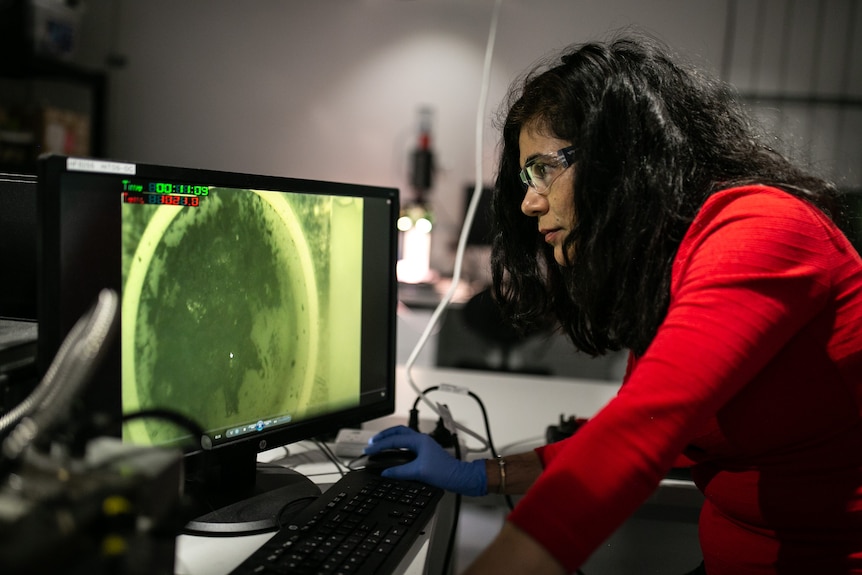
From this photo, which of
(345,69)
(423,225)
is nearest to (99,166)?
(423,225)

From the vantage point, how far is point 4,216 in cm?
94

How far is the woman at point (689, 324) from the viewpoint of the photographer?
67cm

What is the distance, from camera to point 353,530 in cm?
85

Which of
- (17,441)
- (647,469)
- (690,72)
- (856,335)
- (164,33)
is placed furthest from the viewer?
(164,33)

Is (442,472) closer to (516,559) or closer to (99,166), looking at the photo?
(516,559)

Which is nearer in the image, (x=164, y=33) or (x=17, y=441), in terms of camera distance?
(x=17, y=441)

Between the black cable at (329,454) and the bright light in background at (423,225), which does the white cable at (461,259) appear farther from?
the bright light in background at (423,225)

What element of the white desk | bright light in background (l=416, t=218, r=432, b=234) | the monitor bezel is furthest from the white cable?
bright light in background (l=416, t=218, r=432, b=234)

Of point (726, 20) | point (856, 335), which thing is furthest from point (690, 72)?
point (726, 20)

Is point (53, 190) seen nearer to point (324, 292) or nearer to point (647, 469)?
point (324, 292)

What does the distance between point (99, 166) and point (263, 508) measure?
47 cm

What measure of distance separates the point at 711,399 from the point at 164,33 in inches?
176

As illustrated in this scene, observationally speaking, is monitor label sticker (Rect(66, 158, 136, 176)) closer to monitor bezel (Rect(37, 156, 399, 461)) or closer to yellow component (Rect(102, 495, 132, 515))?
monitor bezel (Rect(37, 156, 399, 461))

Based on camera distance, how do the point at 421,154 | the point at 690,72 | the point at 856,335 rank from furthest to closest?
1. the point at 421,154
2. the point at 690,72
3. the point at 856,335
